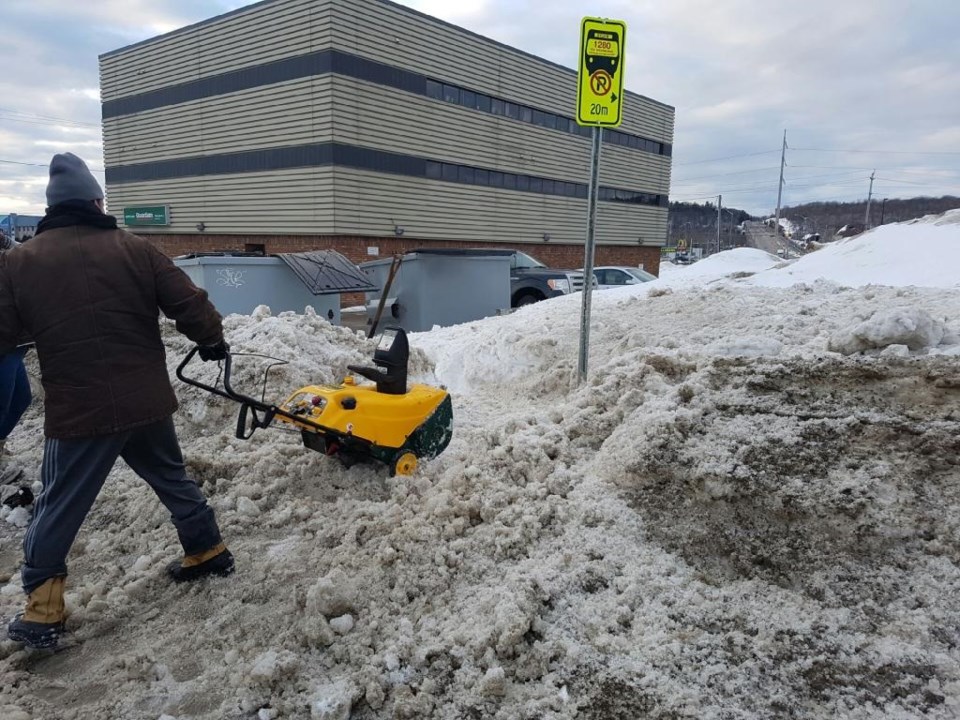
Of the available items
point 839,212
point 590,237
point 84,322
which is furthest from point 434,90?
point 839,212

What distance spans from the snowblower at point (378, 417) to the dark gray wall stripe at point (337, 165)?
61.1 feet

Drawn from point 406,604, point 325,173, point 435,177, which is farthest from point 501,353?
point 435,177

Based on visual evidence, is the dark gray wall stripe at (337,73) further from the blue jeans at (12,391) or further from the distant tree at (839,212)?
the distant tree at (839,212)

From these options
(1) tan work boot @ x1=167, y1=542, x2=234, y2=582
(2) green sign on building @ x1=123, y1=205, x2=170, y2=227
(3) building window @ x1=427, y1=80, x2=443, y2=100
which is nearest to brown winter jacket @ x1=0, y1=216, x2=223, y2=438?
(1) tan work boot @ x1=167, y1=542, x2=234, y2=582

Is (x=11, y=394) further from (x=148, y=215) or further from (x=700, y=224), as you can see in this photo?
(x=700, y=224)

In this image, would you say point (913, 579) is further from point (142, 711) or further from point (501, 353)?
point (501, 353)

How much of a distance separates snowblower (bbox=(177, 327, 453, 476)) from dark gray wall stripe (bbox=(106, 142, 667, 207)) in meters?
18.6

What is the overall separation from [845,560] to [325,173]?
20.8m

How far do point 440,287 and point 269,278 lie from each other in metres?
2.82

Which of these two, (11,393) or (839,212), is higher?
(839,212)

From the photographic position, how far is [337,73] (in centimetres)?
2056

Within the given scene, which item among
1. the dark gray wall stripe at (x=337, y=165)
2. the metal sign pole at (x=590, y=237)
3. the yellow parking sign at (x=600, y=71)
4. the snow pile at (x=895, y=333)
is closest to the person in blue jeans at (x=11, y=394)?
the metal sign pole at (x=590, y=237)

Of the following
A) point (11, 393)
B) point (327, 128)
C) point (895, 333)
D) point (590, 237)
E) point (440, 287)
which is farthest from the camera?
point (327, 128)

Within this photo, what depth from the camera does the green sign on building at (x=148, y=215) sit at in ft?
84.9
